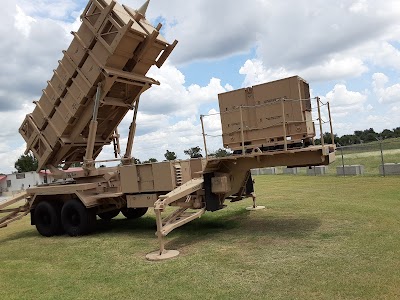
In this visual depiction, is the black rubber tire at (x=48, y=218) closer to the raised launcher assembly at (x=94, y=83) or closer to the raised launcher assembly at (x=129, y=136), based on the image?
the raised launcher assembly at (x=129, y=136)

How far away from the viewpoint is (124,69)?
33.9 feet

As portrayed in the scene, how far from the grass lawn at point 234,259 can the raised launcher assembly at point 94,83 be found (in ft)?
8.67

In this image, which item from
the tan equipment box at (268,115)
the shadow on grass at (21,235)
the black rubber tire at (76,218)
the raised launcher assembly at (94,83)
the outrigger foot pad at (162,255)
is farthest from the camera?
the shadow on grass at (21,235)

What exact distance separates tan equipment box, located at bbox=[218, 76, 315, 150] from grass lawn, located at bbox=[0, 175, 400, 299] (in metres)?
2.00

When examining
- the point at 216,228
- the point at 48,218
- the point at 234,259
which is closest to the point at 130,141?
the point at 48,218

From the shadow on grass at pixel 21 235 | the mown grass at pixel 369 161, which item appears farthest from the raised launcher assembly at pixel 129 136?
the mown grass at pixel 369 161

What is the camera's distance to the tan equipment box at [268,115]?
8.15 meters

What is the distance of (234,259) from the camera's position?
6.44 metres

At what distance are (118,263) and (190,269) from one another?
1.59 metres

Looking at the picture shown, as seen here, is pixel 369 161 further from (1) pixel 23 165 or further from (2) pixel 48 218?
(1) pixel 23 165

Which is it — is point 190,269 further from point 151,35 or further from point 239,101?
point 151,35

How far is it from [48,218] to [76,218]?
1095 mm

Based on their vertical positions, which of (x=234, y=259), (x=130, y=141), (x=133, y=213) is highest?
(x=130, y=141)

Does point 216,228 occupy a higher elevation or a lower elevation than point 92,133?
lower
